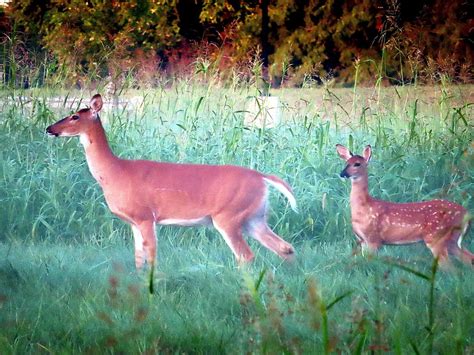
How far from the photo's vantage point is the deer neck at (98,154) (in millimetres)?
3264

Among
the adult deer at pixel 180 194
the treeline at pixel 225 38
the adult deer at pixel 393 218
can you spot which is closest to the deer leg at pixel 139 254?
the adult deer at pixel 180 194

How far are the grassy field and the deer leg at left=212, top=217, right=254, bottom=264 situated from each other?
0.06 metres

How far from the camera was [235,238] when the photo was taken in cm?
321

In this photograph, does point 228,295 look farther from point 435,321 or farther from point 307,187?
point 307,187

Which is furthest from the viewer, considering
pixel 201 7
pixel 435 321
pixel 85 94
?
pixel 201 7

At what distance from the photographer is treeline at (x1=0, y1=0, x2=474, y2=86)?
4703 mm

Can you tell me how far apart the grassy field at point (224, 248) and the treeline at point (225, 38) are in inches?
8.8

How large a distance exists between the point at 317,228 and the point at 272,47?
2.13 meters

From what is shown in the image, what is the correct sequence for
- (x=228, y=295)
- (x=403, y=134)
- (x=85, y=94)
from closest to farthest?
(x=228, y=295) < (x=403, y=134) < (x=85, y=94)

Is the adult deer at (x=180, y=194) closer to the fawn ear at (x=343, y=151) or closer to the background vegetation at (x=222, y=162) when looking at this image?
the background vegetation at (x=222, y=162)

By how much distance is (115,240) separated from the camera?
361 cm

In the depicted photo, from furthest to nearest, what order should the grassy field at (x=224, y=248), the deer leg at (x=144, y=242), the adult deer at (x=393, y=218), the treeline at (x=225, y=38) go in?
the treeline at (x=225, y=38) → the adult deer at (x=393, y=218) → the deer leg at (x=144, y=242) → the grassy field at (x=224, y=248)

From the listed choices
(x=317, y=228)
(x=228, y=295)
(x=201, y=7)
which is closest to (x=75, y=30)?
(x=201, y=7)

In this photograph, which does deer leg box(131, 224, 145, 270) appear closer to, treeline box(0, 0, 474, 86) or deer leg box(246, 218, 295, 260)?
deer leg box(246, 218, 295, 260)
